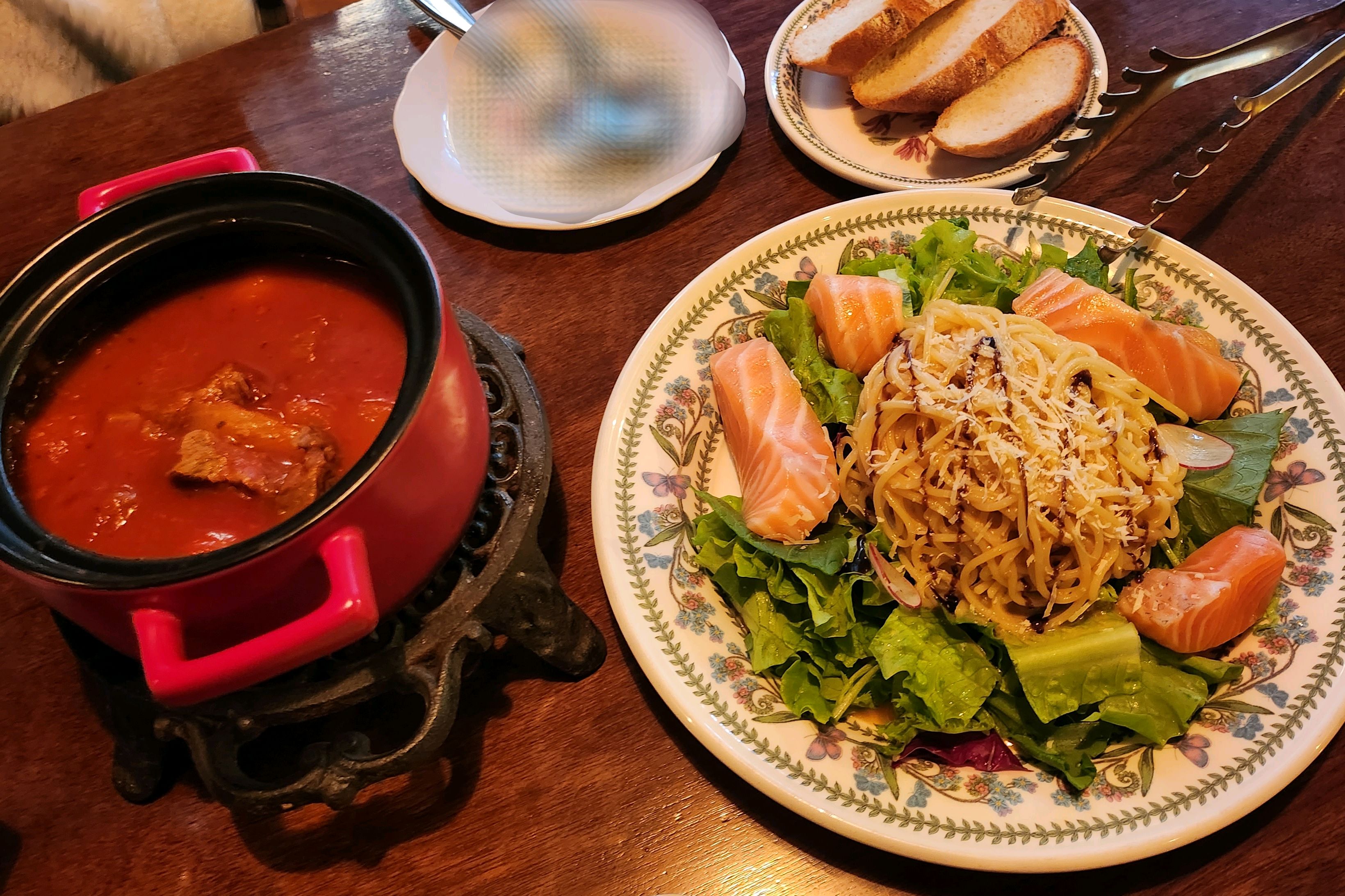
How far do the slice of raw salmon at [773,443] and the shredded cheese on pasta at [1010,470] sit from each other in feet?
0.43

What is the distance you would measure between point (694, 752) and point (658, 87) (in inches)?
77.0

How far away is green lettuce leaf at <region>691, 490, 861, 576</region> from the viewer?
1.53m

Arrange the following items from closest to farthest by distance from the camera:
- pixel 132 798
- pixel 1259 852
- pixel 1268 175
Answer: pixel 1259 852 < pixel 132 798 < pixel 1268 175

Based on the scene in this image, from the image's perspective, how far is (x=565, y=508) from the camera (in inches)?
68.4

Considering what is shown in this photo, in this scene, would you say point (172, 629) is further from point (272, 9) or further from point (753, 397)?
point (272, 9)

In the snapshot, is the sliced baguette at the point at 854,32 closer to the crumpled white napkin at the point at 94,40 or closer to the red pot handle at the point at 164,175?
the red pot handle at the point at 164,175

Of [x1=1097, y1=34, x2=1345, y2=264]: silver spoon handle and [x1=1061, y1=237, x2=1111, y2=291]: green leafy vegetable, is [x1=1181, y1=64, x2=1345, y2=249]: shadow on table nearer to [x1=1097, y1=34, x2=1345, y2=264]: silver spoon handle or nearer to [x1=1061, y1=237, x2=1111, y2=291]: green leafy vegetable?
[x1=1097, y1=34, x2=1345, y2=264]: silver spoon handle

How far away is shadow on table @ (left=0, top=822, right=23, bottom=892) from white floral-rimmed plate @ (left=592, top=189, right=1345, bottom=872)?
1110 millimetres

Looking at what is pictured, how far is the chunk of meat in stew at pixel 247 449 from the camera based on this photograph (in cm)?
114

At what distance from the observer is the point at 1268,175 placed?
2.13m

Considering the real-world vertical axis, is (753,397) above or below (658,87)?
below

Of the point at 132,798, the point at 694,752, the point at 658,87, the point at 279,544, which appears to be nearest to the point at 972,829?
the point at 694,752

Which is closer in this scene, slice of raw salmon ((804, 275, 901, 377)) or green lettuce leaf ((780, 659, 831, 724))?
green lettuce leaf ((780, 659, 831, 724))

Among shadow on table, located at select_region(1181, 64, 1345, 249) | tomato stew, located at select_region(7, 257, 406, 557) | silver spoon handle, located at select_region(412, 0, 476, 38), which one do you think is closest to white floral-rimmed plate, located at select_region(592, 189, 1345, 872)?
shadow on table, located at select_region(1181, 64, 1345, 249)
